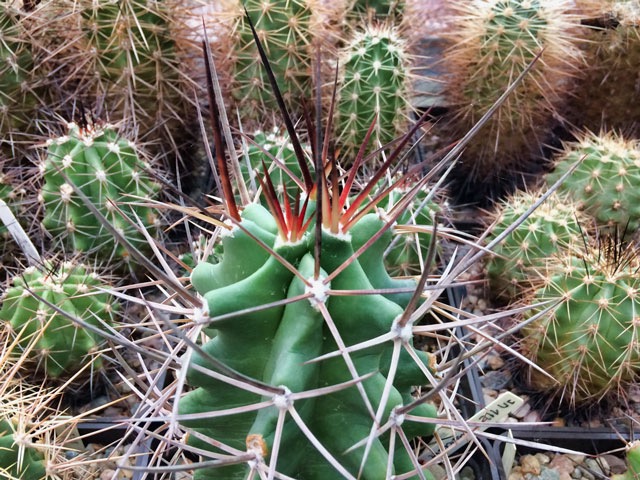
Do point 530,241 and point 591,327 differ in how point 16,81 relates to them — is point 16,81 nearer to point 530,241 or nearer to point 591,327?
point 530,241

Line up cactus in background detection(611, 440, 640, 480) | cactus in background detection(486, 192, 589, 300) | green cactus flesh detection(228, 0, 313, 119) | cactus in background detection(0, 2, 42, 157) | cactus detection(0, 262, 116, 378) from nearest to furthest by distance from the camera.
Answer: cactus in background detection(611, 440, 640, 480), cactus detection(0, 262, 116, 378), cactus in background detection(486, 192, 589, 300), cactus in background detection(0, 2, 42, 157), green cactus flesh detection(228, 0, 313, 119)

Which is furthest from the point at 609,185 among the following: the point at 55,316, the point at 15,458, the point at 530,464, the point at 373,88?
the point at 15,458

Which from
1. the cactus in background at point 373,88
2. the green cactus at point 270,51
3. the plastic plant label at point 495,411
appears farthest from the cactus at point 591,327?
the green cactus at point 270,51

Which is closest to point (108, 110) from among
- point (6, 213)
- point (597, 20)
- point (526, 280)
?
point (6, 213)

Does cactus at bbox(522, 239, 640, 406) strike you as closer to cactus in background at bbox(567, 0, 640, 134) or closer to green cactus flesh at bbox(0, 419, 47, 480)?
cactus in background at bbox(567, 0, 640, 134)

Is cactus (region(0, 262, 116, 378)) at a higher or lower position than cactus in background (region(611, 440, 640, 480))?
higher

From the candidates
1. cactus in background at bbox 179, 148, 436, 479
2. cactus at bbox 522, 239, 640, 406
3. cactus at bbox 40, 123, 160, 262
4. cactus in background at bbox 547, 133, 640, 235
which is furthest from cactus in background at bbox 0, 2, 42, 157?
cactus in background at bbox 547, 133, 640, 235
